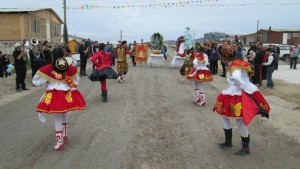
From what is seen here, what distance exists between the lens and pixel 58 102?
20.9 ft

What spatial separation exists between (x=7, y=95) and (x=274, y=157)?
9686mm

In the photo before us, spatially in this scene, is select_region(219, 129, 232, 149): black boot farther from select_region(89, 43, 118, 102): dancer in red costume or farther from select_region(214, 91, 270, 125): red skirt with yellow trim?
select_region(89, 43, 118, 102): dancer in red costume

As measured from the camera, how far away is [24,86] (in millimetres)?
14047

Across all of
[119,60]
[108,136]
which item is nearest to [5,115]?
[108,136]

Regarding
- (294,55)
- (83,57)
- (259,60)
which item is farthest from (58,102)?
(294,55)

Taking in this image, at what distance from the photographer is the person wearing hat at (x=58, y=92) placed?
6352 millimetres

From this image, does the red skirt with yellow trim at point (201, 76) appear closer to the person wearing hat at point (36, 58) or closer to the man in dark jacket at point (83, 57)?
the person wearing hat at point (36, 58)

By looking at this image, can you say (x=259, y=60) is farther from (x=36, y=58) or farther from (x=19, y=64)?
(x=19, y=64)

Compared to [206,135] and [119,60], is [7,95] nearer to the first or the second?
[119,60]

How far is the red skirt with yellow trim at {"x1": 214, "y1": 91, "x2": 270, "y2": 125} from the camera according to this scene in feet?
19.9

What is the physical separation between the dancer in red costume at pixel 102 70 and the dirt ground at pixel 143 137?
574mm

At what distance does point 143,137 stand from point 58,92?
1.91 meters

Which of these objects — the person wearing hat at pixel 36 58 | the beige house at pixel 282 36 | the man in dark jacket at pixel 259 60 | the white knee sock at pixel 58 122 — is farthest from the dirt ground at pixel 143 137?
the beige house at pixel 282 36

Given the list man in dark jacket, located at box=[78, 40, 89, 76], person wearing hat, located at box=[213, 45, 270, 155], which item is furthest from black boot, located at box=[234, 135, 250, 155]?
man in dark jacket, located at box=[78, 40, 89, 76]
